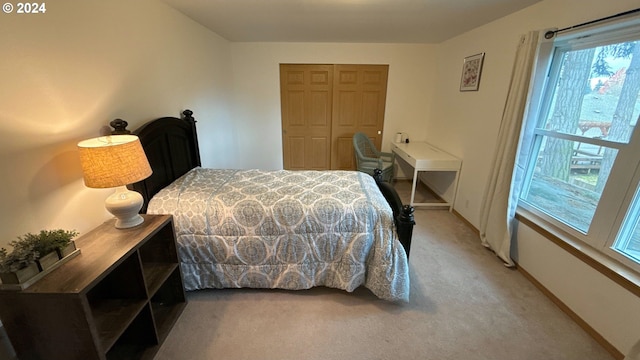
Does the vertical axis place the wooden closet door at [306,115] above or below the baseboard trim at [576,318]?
above

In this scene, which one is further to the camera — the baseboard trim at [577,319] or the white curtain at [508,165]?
the white curtain at [508,165]

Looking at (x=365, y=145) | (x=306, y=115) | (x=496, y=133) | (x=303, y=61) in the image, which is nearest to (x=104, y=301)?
(x=496, y=133)

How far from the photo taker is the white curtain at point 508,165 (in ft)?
7.13

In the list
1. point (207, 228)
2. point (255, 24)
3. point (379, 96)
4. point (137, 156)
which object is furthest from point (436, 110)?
point (137, 156)

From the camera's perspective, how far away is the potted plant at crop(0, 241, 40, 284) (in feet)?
3.43

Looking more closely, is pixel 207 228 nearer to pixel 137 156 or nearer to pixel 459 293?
pixel 137 156

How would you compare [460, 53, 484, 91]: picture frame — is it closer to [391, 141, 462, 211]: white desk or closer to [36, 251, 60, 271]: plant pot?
[391, 141, 462, 211]: white desk

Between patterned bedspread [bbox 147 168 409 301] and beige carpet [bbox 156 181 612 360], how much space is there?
0.13 m

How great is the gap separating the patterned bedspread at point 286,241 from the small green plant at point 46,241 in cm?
67

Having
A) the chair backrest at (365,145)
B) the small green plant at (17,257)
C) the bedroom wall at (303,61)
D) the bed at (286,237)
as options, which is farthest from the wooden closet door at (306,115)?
the small green plant at (17,257)

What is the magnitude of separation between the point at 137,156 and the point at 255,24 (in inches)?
92.4

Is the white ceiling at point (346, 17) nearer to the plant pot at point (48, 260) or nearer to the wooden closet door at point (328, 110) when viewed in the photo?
the wooden closet door at point (328, 110)

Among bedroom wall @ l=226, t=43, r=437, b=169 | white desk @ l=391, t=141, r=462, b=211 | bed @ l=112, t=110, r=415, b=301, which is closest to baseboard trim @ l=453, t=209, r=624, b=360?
bed @ l=112, t=110, r=415, b=301

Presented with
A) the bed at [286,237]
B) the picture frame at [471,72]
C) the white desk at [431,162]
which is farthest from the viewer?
the white desk at [431,162]
